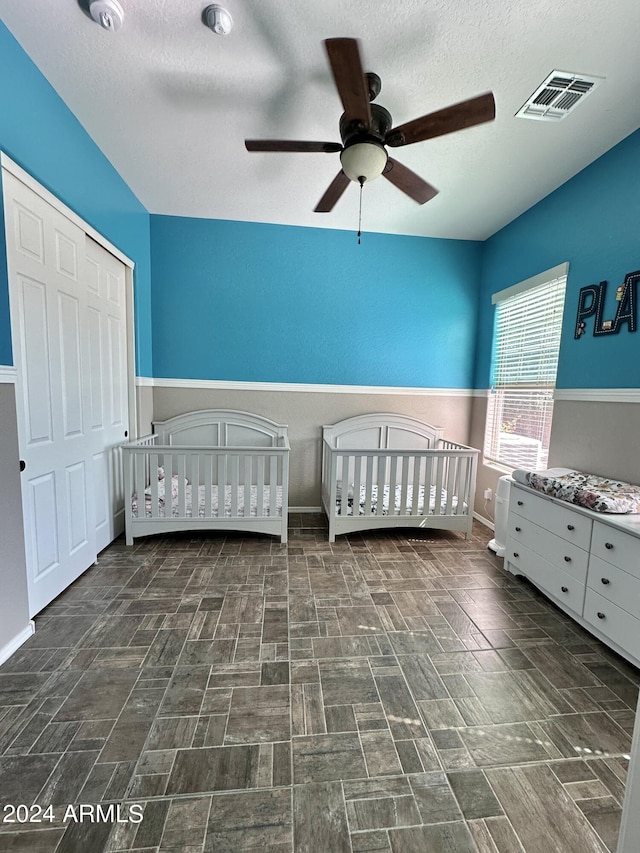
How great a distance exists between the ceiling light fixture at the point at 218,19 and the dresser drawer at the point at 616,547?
2994mm

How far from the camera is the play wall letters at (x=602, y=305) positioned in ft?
7.12

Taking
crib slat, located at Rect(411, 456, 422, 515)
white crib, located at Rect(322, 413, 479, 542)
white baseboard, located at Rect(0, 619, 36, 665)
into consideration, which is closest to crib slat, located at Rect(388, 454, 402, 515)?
white crib, located at Rect(322, 413, 479, 542)

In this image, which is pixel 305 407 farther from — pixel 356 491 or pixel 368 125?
pixel 368 125

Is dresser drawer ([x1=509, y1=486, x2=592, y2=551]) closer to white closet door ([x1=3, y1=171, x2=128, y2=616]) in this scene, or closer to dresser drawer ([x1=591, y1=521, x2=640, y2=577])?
dresser drawer ([x1=591, y1=521, x2=640, y2=577])

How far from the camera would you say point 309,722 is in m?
1.37

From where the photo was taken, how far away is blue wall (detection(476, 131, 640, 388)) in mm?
2197

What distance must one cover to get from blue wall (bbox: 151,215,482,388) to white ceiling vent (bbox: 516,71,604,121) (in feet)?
5.74

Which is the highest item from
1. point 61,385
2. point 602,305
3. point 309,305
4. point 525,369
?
point 309,305

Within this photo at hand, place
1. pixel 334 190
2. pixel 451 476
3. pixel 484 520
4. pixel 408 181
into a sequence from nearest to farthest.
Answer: pixel 408 181, pixel 334 190, pixel 451 476, pixel 484 520

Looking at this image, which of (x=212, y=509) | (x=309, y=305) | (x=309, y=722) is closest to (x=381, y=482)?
(x=212, y=509)

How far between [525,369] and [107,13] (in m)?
3.51

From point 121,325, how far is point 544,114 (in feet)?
10.9

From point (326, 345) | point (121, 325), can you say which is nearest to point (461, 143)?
point (326, 345)

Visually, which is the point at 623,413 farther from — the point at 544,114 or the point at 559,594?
the point at 544,114
